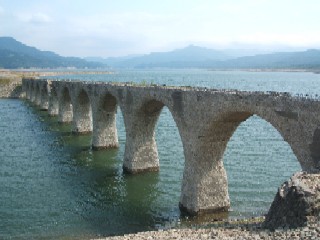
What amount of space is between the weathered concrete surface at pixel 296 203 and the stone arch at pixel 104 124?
1357 inches

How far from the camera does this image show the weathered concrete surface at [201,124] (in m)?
20.9

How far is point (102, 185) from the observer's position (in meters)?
37.1

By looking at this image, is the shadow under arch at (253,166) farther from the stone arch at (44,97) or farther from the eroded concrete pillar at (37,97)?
the eroded concrete pillar at (37,97)

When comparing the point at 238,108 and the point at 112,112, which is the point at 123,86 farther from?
the point at 238,108

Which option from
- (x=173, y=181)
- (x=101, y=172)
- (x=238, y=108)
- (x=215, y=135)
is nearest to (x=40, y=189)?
(x=101, y=172)

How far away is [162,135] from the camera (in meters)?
58.3

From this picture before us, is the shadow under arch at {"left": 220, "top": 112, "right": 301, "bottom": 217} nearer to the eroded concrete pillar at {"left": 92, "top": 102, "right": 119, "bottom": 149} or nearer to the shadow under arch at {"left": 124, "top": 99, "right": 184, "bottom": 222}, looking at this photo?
the shadow under arch at {"left": 124, "top": 99, "right": 184, "bottom": 222}

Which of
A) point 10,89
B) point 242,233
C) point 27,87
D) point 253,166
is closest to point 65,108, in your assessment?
point 253,166

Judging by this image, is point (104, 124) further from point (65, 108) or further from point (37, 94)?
point (37, 94)

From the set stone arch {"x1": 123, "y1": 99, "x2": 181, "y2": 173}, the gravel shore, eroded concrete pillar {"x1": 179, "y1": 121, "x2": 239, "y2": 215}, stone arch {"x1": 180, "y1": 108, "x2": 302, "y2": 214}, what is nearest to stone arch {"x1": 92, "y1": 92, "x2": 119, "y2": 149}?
stone arch {"x1": 123, "y1": 99, "x2": 181, "y2": 173}

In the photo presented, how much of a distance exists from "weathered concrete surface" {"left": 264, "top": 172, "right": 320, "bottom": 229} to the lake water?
11.4 m

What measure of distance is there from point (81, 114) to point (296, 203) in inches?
1917

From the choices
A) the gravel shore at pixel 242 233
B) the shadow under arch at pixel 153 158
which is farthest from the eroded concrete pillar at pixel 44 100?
the gravel shore at pixel 242 233

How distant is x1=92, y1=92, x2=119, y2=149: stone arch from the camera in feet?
164
